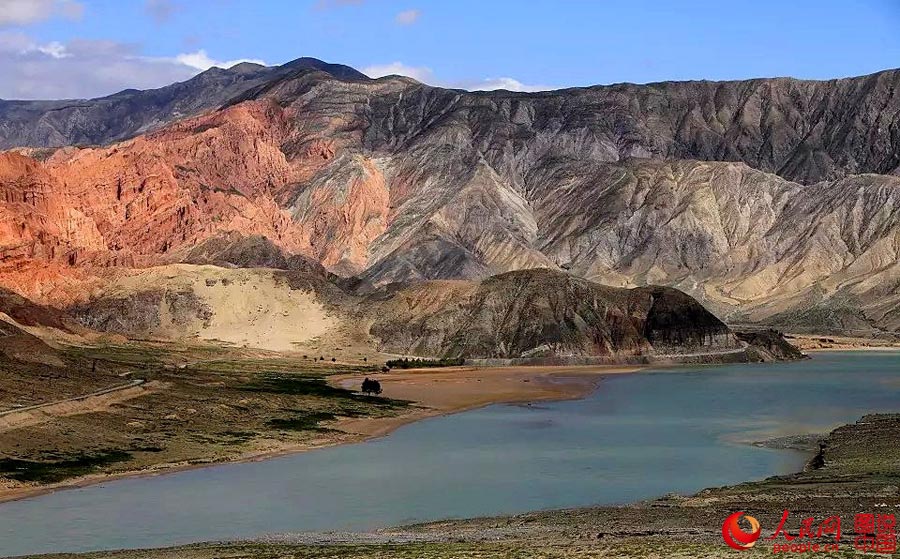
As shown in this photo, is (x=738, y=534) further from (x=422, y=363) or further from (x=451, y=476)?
(x=422, y=363)

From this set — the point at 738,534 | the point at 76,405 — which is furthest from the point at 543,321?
the point at 738,534

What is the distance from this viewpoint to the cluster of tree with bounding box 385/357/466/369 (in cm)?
14900

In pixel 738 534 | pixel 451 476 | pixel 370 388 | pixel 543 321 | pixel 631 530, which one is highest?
pixel 543 321

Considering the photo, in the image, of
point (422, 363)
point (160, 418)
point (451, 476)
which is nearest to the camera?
point (451, 476)

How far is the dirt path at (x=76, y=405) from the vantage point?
66.9 meters

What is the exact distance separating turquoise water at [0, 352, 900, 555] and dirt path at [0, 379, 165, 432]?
41.3ft

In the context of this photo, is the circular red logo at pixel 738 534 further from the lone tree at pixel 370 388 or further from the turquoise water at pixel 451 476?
the lone tree at pixel 370 388

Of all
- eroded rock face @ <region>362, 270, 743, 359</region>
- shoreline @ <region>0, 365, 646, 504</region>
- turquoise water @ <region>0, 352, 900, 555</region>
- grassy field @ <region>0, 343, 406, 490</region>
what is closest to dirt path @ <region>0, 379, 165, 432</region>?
grassy field @ <region>0, 343, 406, 490</region>

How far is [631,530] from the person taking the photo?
37688mm

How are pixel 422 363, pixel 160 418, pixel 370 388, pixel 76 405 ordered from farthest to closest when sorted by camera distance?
1. pixel 422 363
2. pixel 370 388
3. pixel 160 418
4. pixel 76 405

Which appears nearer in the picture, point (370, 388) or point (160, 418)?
point (160, 418)

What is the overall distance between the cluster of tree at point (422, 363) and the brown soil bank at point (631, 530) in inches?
3907

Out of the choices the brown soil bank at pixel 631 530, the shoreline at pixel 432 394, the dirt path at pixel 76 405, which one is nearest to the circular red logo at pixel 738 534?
the brown soil bank at pixel 631 530

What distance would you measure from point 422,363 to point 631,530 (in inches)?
4540
